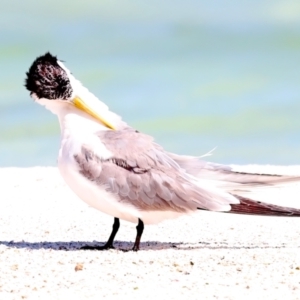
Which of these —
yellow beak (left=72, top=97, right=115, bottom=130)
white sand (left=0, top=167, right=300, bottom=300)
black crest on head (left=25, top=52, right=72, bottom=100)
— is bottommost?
white sand (left=0, top=167, right=300, bottom=300)

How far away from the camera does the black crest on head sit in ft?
27.4

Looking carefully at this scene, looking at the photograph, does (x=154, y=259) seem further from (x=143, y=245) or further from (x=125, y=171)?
(x=143, y=245)

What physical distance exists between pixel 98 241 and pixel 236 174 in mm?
1996

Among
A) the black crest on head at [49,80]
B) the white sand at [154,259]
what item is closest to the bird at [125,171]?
the black crest on head at [49,80]

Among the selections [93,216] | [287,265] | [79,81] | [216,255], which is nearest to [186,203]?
[216,255]

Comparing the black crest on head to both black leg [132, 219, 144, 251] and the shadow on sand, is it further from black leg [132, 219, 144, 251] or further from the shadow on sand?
the shadow on sand

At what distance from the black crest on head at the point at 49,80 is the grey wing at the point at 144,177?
25.2 inches

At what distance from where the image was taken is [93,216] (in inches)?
459

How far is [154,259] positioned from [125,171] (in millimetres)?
924

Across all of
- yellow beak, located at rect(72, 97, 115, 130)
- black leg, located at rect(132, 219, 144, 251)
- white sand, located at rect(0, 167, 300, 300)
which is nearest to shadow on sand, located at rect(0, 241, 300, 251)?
white sand, located at rect(0, 167, 300, 300)

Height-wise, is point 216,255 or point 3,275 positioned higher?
point 216,255

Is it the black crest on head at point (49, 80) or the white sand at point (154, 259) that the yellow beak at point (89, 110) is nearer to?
the black crest on head at point (49, 80)

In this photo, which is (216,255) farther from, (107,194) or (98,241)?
(98,241)

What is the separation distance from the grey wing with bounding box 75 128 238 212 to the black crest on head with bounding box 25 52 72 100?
64 centimetres
